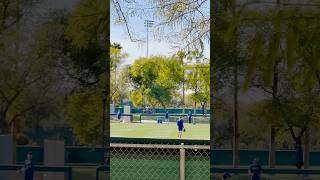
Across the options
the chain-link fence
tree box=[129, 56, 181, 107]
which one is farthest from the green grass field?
the chain-link fence

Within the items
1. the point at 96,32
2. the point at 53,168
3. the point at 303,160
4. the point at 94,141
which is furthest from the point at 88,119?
the point at 303,160

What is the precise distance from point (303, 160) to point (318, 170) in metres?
0.17

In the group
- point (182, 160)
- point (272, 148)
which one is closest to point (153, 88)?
point (182, 160)

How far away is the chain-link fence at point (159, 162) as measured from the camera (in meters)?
4.46

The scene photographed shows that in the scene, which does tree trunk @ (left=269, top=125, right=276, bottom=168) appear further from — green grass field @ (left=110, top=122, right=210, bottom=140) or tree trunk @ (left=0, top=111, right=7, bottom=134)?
green grass field @ (left=110, top=122, right=210, bottom=140)

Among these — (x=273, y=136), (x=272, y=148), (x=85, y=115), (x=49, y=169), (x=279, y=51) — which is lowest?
(x=49, y=169)

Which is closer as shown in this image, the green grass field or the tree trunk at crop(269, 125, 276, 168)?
the tree trunk at crop(269, 125, 276, 168)

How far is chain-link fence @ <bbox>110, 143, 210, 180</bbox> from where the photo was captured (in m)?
4.46

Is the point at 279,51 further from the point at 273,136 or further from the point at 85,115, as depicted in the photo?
the point at 85,115

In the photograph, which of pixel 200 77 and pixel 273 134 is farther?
pixel 200 77

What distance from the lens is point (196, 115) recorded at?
15367 millimetres

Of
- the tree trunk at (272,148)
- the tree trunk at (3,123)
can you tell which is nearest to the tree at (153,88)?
the tree trunk at (3,123)

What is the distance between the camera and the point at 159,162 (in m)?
5.48

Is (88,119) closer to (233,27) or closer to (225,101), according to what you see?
(225,101)
